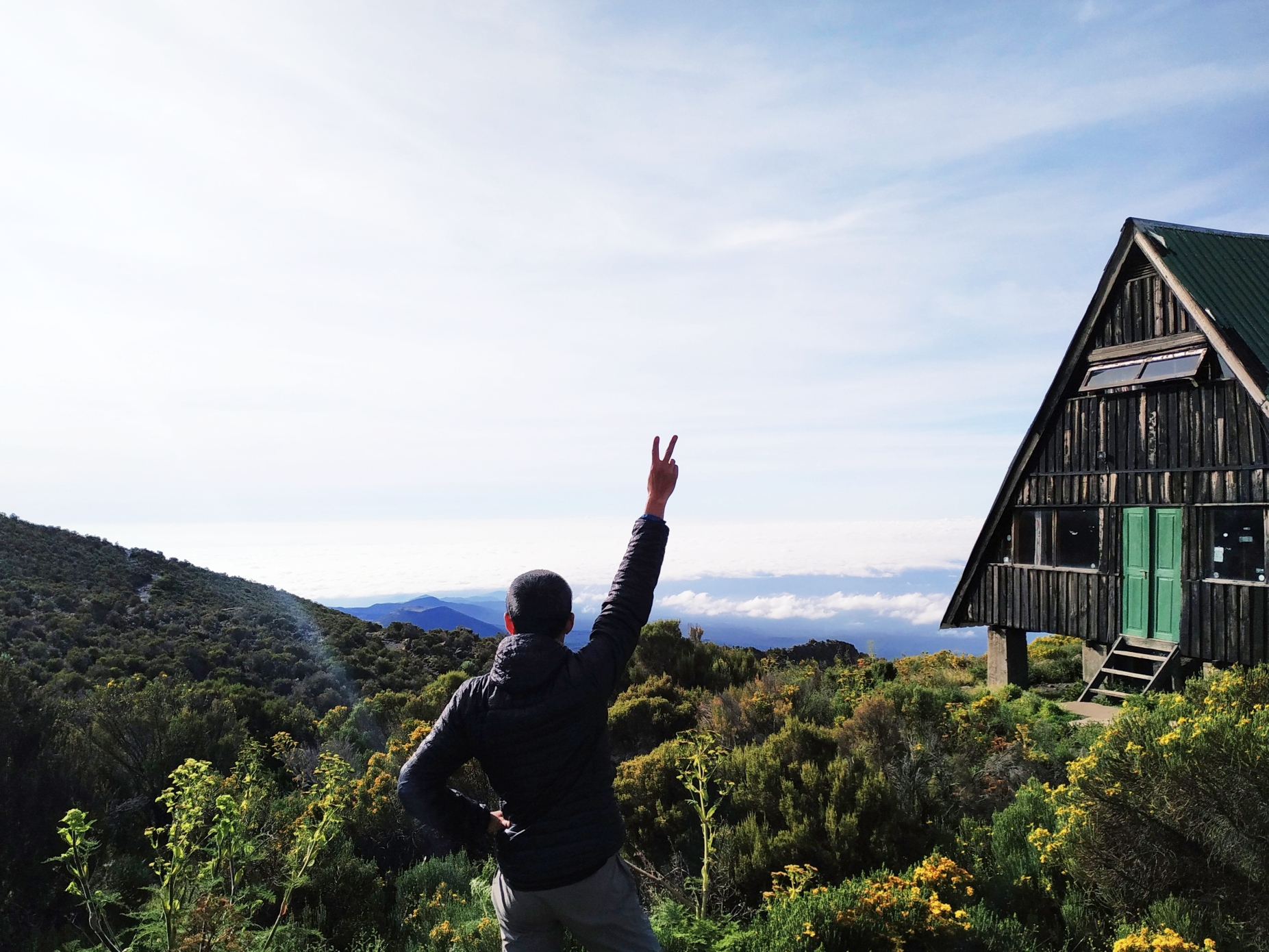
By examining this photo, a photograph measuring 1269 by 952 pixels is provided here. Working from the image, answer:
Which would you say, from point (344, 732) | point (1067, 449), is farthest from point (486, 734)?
point (1067, 449)

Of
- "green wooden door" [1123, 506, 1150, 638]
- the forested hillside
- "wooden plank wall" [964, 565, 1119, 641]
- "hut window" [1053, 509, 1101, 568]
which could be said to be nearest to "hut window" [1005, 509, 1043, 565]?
"wooden plank wall" [964, 565, 1119, 641]

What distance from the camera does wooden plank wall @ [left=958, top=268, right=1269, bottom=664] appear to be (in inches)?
472

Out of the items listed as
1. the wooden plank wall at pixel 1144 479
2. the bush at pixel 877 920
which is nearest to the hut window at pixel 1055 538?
the wooden plank wall at pixel 1144 479

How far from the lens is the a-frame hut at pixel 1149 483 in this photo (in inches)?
477

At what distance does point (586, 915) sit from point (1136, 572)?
44.0 ft

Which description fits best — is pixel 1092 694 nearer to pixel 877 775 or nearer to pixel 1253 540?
pixel 1253 540

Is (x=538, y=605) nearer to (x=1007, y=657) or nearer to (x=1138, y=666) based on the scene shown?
(x=1138, y=666)

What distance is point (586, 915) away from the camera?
10.0ft

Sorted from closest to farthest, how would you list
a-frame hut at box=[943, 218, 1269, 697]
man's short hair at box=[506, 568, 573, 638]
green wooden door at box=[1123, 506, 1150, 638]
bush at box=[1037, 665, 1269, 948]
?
man's short hair at box=[506, 568, 573, 638]
bush at box=[1037, 665, 1269, 948]
a-frame hut at box=[943, 218, 1269, 697]
green wooden door at box=[1123, 506, 1150, 638]

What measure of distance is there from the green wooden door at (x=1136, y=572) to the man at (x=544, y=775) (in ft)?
42.8

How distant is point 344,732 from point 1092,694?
487 inches

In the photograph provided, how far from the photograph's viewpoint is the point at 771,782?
23.8 feet

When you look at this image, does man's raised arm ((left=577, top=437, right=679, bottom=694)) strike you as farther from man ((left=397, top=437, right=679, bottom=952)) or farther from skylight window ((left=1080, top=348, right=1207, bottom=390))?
skylight window ((left=1080, top=348, right=1207, bottom=390))

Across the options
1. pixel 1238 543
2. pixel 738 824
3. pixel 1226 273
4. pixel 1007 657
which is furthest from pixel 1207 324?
pixel 738 824
